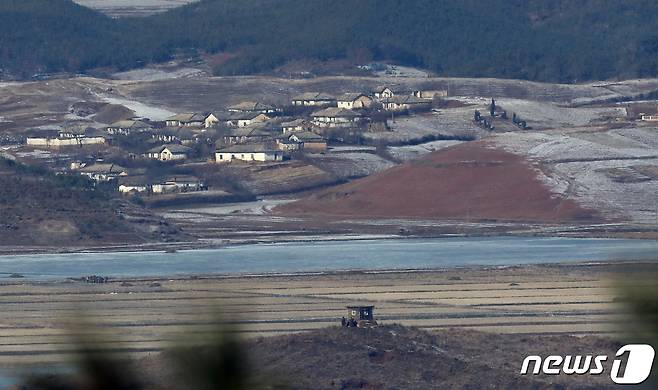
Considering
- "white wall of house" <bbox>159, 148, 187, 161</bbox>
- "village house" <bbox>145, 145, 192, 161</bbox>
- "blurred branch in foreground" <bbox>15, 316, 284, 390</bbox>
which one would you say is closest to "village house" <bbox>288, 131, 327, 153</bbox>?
"village house" <bbox>145, 145, 192, 161</bbox>

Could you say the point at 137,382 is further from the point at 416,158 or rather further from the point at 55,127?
the point at 55,127

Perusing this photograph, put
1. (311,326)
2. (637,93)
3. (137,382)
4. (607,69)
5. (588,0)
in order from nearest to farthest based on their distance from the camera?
(137,382)
(311,326)
(637,93)
(607,69)
(588,0)

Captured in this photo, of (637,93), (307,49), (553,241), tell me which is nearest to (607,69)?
(637,93)

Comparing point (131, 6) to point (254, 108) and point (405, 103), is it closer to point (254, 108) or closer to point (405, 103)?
point (254, 108)

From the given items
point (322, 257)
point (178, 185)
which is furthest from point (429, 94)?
point (322, 257)

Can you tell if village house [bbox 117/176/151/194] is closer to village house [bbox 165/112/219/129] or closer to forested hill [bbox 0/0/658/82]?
village house [bbox 165/112/219/129]

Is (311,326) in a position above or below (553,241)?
above

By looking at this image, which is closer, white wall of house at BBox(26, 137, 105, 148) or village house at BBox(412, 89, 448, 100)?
white wall of house at BBox(26, 137, 105, 148)
